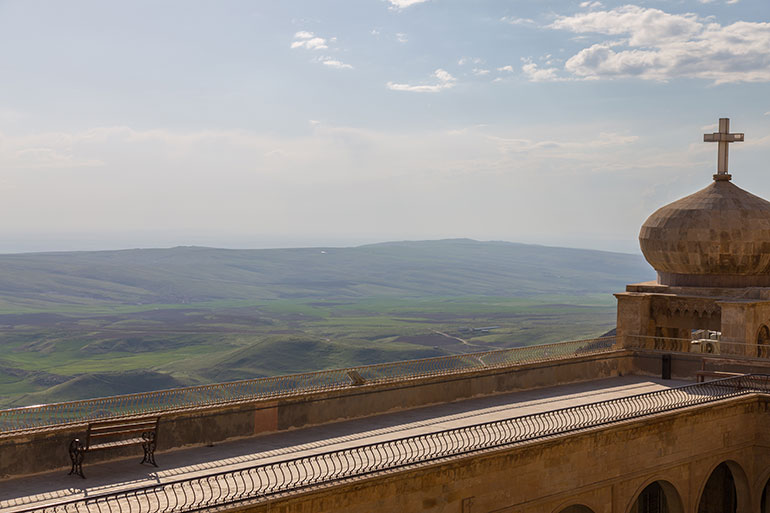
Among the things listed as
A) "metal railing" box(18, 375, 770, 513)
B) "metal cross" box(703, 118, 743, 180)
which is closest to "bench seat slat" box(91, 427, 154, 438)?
"metal railing" box(18, 375, 770, 513)

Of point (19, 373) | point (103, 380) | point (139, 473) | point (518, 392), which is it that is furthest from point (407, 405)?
point (19, 373)

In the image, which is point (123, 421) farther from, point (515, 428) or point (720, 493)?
point (720, 493)

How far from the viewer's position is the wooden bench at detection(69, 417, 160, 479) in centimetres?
1708

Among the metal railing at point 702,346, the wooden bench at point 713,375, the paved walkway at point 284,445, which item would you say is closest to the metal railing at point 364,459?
the paved walkway at point 284,445

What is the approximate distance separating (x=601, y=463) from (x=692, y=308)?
13.1 metres

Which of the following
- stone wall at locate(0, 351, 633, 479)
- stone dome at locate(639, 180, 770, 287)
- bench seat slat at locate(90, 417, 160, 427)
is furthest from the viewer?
stone dome at locate(639, 180, 770, 287)

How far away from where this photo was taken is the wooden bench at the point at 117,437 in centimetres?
1708

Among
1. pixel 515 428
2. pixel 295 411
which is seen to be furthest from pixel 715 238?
pixel 295 411

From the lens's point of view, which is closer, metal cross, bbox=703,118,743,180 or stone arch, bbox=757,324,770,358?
stone arch, bbox=757,324,770,358

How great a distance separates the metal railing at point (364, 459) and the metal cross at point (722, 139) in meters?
11.4

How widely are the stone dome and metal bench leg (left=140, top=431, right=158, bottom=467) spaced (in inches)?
846

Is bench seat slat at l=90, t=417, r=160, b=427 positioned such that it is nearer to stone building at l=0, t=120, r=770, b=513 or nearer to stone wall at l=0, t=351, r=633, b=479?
stone building at l=0, t=120, r=770, b=513

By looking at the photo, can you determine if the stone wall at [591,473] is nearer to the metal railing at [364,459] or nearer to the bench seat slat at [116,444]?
the metal railing at [364,459]

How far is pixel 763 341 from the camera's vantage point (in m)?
31.1
